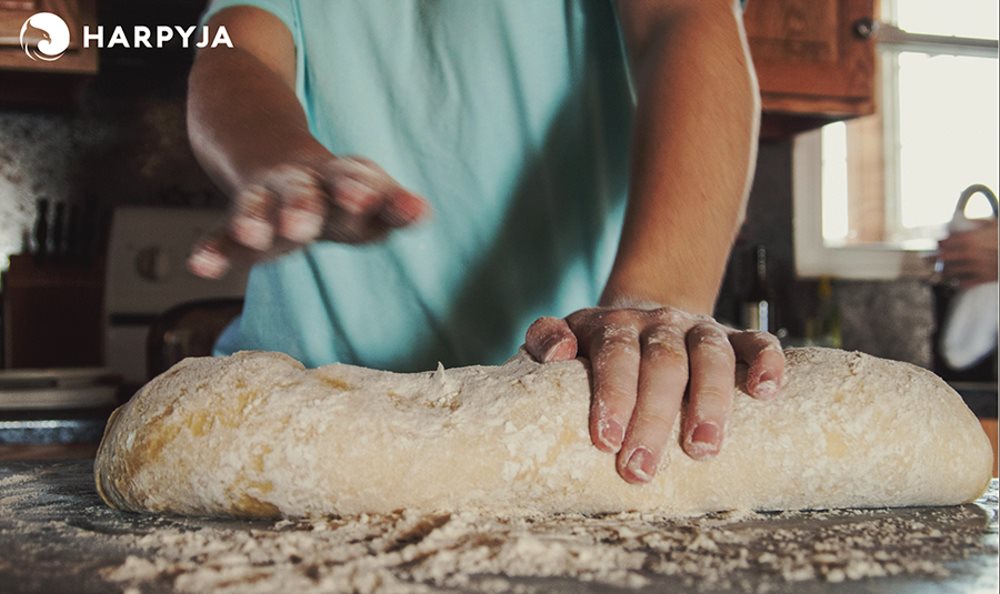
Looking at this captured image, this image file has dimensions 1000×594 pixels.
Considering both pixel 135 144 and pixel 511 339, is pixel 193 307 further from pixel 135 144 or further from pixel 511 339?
pixel 511 339

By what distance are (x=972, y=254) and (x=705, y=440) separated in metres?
1.90

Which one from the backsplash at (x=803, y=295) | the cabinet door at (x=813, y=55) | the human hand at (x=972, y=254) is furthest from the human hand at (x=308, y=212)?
the backsplash at (x=803, y=295)

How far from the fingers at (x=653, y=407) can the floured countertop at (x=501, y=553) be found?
43 mm

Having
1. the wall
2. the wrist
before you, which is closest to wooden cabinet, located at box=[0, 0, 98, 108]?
the wall

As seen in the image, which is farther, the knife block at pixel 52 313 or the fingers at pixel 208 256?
the knife block at pixel 52 313

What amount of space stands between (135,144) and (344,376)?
2219mm

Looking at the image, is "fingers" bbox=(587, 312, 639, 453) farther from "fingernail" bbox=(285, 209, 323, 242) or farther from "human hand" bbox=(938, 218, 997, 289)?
"human hand" bbox=(938, 218, 997, 289)

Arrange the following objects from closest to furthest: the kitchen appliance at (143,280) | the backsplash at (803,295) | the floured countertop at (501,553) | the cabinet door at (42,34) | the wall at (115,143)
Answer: the floured countertop at (501,553), the cabinet door at (42,34), the kitchen appliance at (143,280), the wall at (115,143), the backsplash at (803,295)

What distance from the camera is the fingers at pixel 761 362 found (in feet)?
2.38

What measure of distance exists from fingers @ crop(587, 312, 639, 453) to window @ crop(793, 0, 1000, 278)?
9.45ft

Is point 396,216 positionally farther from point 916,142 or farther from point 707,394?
point 916,142

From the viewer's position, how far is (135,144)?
106 inches

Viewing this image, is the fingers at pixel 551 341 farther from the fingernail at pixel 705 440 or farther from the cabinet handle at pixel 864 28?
the cabinet handle at pixel 864 28

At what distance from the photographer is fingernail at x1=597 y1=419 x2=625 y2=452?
690 millimetres
